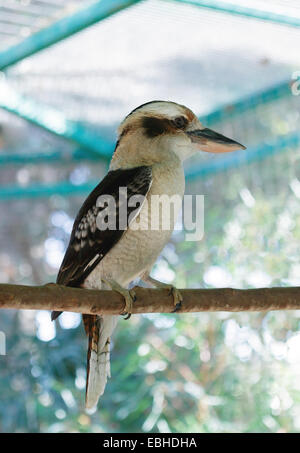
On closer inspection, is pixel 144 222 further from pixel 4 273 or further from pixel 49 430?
pixel 4 273

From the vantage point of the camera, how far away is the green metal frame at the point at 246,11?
149 cm

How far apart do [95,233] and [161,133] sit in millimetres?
206

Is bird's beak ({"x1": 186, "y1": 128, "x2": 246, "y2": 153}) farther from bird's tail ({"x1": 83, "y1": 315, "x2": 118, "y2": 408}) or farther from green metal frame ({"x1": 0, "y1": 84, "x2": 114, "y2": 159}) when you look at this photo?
green metal frame ({"x1": 0, "y1": 84, "x2": 114, "y2": 159})

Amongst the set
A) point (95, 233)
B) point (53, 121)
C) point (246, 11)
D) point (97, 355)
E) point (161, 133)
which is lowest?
point (97, 355)

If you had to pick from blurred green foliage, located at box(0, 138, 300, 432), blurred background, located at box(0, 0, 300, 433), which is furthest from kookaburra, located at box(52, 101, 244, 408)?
blurred green foliage, located at box(0, 138, 300, 432)

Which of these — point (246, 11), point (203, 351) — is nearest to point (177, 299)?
point (246, 11)

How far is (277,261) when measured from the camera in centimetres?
208

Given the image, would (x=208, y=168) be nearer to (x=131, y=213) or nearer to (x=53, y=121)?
(x=53, y=121)

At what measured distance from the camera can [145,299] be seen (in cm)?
101

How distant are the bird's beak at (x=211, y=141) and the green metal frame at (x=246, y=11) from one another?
567 mm

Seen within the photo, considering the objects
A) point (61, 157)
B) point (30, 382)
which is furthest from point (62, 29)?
point (30, 382)

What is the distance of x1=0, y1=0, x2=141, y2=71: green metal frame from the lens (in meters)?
1.47

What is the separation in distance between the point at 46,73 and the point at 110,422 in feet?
4.04

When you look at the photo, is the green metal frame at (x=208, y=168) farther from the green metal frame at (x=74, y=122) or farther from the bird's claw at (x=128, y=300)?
the bird's claw at (x=128, y=300)
